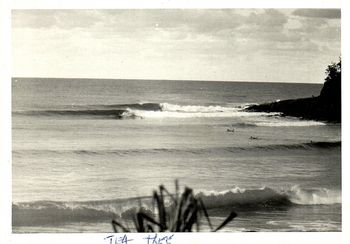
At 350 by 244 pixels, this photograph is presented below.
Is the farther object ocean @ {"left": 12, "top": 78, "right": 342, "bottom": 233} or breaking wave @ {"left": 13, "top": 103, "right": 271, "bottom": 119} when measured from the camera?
breaking wave @ {"left": 13, "top": 103, "right": 271, "bottom": 119}

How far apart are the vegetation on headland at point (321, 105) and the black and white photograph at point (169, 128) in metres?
0.01

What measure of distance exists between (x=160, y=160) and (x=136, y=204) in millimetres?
247

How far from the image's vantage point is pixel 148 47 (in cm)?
273

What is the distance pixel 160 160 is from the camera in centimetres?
266

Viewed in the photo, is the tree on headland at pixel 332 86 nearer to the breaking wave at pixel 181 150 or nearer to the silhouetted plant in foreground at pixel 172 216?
the breaking wave at pixel 181 150

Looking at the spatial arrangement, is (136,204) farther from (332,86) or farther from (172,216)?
(332,86)

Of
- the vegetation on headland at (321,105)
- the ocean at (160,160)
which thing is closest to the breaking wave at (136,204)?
the ocean at (160,160)

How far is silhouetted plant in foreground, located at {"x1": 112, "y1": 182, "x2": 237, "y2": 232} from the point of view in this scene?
255 cm
